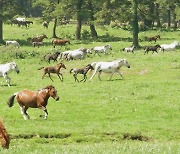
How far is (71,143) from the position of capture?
69.2ft

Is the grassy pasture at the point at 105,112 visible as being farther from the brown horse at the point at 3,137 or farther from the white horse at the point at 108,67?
the white horse at the point at 108,67

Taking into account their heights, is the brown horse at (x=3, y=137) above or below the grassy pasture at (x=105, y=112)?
above

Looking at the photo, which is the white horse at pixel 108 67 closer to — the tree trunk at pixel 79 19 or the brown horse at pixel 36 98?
the brown horse at pixel 36 98

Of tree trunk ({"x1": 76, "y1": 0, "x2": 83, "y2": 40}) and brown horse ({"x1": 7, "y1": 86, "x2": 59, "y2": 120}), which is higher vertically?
tree trunk ({"x1": 76, "y1": 0, "x2": 83, "y2": 40})

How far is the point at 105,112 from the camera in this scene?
26812mm

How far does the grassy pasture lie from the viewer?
19984 millimetres

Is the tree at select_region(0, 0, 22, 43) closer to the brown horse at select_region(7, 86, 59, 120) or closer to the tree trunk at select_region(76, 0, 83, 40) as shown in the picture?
the tree trunk at select_region(76, 0, 83, 40)

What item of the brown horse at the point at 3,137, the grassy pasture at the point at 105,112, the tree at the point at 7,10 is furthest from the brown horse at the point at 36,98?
the tree at the point at 7,10

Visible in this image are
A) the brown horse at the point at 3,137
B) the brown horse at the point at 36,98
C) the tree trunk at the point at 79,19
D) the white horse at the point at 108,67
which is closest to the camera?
the brown horse at the point at 3,137

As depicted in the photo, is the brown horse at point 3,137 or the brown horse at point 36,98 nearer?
the brown horse at point 3,137

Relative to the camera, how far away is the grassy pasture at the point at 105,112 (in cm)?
1998

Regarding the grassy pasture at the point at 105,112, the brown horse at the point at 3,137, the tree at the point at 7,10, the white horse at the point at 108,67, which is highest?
the tree at the point at 7,10

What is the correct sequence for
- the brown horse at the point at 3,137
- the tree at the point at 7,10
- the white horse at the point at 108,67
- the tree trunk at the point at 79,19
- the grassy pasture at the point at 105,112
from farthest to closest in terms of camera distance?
the tree trunk at the point at 79,19, the tree at the point at 7,10, the white horse at the point at 108,67, the grassy pasture at the point at 105,112, the brown horse at the point at 3,137

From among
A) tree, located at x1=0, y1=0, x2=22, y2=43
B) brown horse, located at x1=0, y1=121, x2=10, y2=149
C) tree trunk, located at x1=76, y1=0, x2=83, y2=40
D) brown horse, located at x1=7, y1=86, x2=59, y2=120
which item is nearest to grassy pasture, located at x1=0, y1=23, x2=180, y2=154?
brown horse, located at x1=0, y1=121, x2=10, y2=149
